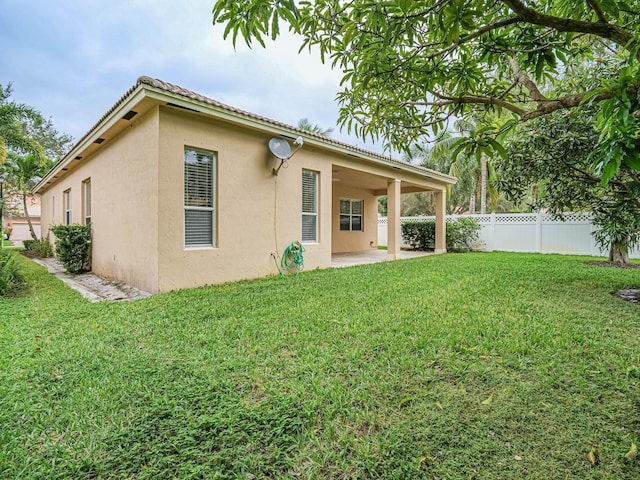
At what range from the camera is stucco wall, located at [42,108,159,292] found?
607cm

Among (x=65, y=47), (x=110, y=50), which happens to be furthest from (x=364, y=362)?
(x=65, y=47)

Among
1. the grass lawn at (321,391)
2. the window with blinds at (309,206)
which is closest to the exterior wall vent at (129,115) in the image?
the grass lawn at (321,391)

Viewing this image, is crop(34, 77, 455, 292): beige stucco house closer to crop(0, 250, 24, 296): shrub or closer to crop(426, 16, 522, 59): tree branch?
crop(0, 250, 24, 296): shrub

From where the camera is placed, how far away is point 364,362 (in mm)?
3049

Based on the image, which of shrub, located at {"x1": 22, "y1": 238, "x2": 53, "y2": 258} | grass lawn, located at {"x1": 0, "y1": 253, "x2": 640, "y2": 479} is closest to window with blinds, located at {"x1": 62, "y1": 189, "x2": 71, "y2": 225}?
shrub, located at {"x1": 22, "y1": 238, "x2": 53, "y2": 258}

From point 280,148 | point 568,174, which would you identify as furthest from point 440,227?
point 280,148

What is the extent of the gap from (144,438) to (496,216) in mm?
16046

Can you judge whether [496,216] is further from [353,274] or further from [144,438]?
[144,438]

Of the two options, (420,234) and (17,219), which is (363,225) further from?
(17,219)

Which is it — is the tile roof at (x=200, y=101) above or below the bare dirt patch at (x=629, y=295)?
above

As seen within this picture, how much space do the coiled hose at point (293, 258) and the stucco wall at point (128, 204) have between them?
294 cm

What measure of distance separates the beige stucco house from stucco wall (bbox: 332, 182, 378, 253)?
4684 millimetres

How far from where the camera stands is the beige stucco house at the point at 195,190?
6.00 metres

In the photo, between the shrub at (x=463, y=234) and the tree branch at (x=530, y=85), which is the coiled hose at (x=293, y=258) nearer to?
the tree branch at (x=530, y=85)
